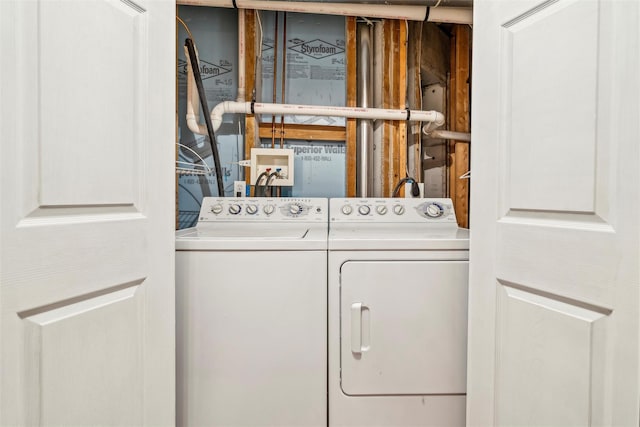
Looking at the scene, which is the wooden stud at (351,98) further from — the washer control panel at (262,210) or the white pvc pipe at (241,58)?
the white pvc pipe at (241,58)

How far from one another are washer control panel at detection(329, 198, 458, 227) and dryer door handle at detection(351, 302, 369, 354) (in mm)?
630

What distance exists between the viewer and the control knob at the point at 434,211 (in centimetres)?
168

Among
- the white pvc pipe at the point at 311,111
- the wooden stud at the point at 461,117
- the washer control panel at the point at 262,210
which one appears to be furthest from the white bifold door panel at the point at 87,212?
the wooden stud at the point at 461,117

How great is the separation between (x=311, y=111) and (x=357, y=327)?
1363mm

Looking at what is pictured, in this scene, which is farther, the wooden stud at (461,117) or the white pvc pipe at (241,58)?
the wooden stud at (461,117)

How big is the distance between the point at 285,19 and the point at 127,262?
194cm

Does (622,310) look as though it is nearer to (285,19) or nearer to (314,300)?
(314,300)

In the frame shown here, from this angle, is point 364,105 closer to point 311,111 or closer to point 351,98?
point 351,98

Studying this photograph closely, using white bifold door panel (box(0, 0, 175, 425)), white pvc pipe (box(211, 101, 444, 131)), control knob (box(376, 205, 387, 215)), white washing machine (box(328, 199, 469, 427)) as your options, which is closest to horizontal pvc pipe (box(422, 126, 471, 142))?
white pvc pipe (box(211, 101, 444, 131))

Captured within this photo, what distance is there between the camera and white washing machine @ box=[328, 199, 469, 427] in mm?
1086

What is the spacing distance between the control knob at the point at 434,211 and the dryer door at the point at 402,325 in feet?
2.02

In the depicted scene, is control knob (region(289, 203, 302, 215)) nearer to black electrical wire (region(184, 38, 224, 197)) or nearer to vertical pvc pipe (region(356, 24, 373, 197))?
black electrical wire (region(184, 38, 224, 197))

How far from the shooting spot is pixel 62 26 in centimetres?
67

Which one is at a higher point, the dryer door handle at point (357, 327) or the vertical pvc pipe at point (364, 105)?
the vertical pvc pipe at point (364, 105)
